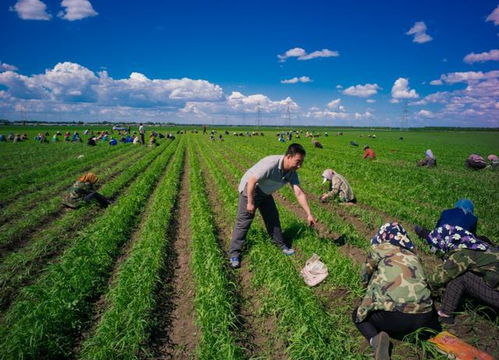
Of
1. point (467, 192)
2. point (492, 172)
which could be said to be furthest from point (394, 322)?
point (492, 172)

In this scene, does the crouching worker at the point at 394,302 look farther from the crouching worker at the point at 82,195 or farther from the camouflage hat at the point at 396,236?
the crouching worker at the point at 82,195

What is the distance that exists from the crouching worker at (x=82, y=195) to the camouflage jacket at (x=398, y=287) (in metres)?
8.60

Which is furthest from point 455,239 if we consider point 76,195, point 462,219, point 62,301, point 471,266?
point 76,195

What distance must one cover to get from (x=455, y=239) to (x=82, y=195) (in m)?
9.85

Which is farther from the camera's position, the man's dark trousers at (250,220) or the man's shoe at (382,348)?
the man's dark trousers at (250,220)

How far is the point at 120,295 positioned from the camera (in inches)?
165

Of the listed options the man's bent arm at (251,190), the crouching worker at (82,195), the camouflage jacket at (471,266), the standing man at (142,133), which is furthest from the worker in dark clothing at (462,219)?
the standing man at (142,133)

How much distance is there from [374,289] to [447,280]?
142 centimetres

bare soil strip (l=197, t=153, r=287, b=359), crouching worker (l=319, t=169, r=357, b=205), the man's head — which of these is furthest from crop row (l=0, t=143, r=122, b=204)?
crouching worker (l=319, t=169, r=357, b=205)

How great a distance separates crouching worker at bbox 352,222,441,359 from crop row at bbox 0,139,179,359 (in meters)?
3.74

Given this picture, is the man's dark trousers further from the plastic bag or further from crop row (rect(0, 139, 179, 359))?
the plastic bag

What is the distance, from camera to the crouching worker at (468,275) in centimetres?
354

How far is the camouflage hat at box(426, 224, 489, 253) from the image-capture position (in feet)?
12.6

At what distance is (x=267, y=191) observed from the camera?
5098mm
